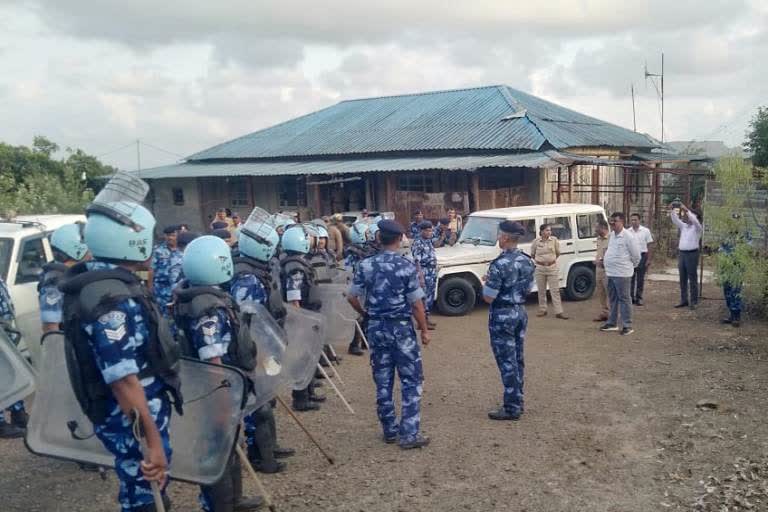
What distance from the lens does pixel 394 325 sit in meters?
5.21

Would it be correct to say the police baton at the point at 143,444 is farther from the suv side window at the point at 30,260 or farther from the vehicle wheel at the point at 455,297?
the vehicle wheel at the point at 455,297

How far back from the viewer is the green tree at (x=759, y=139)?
70.5 feet

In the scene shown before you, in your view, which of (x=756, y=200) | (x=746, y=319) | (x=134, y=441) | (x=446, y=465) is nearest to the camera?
(x=134, y=441)

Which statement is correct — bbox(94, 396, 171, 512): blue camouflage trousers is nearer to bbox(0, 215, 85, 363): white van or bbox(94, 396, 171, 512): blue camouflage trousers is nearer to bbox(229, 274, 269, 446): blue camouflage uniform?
bbox(229, 274, 269, 446): blue camouflage uniform

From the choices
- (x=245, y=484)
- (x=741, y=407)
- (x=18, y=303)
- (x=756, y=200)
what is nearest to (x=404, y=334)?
(x=245, y=484)

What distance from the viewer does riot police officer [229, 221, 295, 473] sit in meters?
4.70

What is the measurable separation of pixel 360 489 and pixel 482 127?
53.6ft

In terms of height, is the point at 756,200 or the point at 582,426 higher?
the point at 756,200

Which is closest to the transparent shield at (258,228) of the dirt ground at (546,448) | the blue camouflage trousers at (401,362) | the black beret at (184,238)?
the blue camouflage trousers at (401,362)

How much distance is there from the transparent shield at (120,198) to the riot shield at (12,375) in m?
1.22

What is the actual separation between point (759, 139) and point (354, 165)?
1329 cm

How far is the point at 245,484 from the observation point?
470cm

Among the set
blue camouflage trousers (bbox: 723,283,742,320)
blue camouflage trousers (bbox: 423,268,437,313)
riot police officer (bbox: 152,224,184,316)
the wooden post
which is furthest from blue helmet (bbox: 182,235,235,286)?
the wooden post

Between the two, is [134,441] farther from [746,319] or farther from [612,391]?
[746,319]
